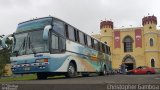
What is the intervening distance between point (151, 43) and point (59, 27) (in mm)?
42609

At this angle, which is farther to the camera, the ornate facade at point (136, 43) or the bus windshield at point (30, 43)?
the ornate facade at point (136, 43)

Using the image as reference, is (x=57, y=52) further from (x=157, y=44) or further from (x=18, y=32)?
(x=157, y=44)

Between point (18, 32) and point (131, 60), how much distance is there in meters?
43.5

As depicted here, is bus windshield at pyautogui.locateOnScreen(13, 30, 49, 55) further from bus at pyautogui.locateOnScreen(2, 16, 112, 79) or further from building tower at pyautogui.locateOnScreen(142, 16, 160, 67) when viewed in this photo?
building tower at pyautogui.locateOnScreen(142, 16, 160, 67)

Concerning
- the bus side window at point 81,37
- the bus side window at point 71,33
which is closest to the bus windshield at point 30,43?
the bus side window at point 71,33

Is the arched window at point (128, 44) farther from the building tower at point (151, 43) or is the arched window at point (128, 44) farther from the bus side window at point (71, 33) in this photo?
the bus side window at point (71, 33)

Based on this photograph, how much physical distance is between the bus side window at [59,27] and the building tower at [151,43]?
41.5 metres

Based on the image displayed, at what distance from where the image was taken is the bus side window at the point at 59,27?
14352mm

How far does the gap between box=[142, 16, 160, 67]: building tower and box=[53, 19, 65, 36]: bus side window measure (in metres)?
41.5

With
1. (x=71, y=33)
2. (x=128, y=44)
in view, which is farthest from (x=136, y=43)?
(x=71, y=33)

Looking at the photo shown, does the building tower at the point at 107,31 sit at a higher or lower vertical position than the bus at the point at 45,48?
higher

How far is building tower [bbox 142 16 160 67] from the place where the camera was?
54.4 meters

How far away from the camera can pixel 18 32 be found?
576 inches

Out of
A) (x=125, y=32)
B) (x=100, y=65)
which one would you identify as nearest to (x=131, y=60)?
(x=125, y=32)
